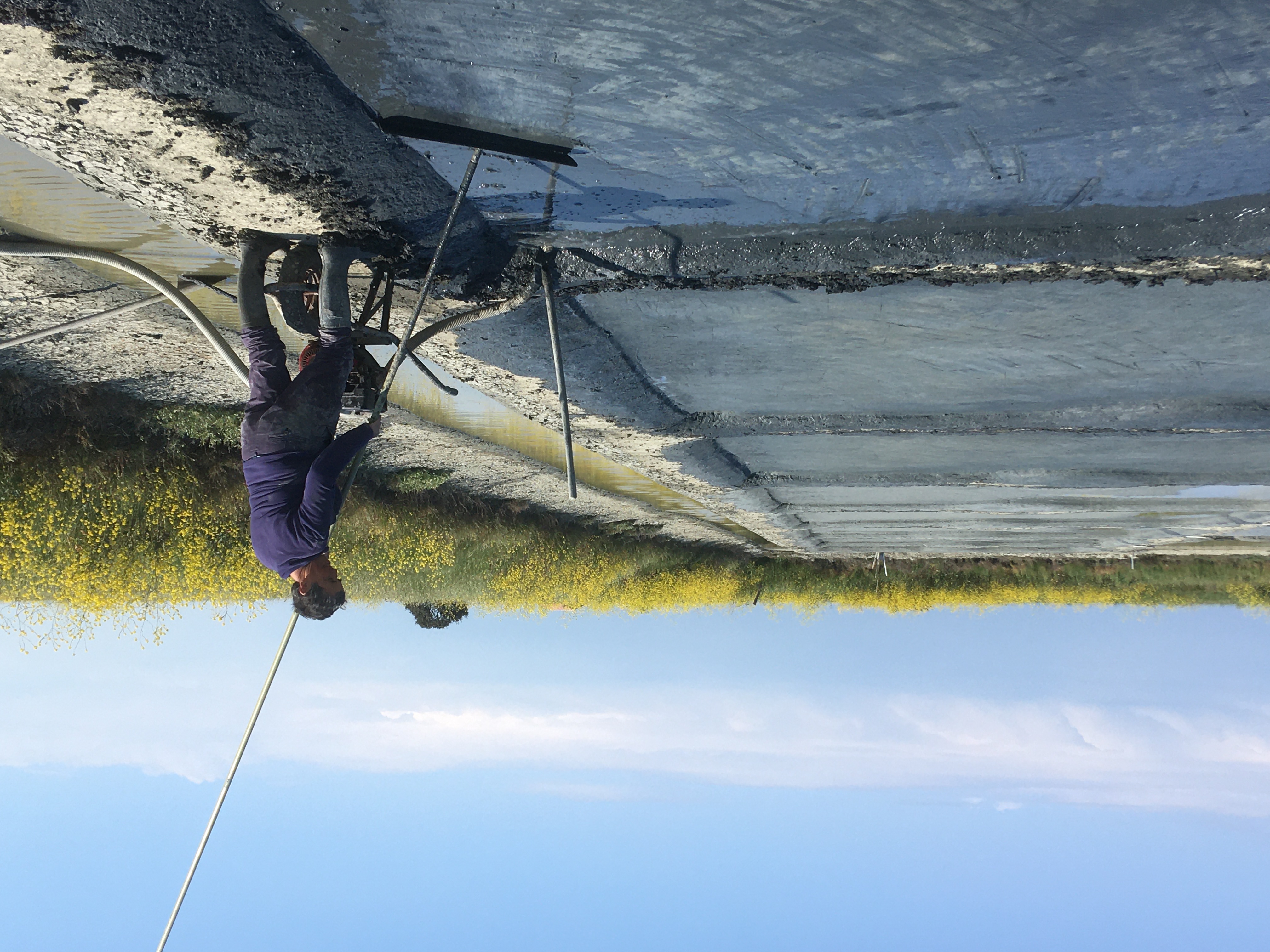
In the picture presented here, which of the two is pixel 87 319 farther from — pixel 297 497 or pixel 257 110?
pixel 257 110

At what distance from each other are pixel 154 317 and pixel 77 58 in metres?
2.10

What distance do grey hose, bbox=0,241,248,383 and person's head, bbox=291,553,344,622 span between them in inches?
26.1

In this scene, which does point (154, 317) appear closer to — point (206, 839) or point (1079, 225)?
point (206, 839)

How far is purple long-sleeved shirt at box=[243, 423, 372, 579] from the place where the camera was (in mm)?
2275

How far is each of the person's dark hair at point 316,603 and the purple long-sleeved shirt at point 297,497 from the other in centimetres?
10

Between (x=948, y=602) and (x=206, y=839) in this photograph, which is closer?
(x=206, y=839)

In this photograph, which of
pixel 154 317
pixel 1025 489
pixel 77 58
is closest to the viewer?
pixel 77 58

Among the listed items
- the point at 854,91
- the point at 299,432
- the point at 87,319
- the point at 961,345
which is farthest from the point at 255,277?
the point at 961,345

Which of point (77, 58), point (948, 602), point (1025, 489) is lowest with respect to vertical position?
point (948, 602)

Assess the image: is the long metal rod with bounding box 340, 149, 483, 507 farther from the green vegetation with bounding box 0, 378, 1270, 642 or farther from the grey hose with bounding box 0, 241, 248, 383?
the green vegetation with bounding box 0, 378, 1270, 642

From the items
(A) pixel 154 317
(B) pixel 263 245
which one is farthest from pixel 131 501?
(B) pixel 263 245

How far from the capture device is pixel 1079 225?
177 centimetres

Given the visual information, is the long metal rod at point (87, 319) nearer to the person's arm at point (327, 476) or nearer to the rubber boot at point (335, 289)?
the rubber boot at point (335, 289)

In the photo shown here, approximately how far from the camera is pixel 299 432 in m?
2.33
